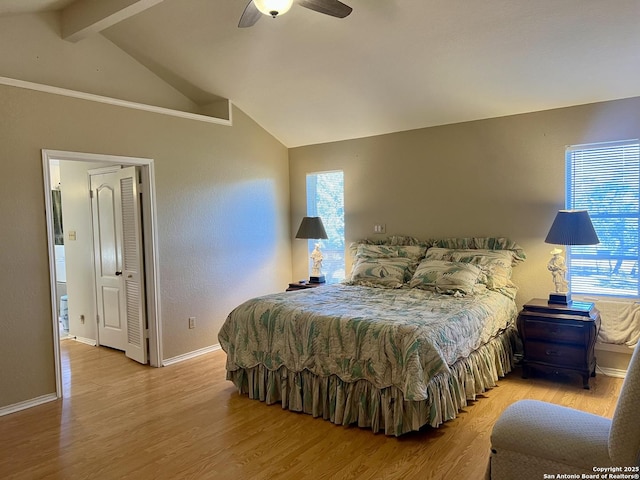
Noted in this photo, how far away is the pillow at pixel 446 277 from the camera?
156 inches

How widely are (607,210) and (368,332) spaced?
8.13 ft

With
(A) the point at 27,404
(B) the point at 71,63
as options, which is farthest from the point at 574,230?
(B) the point at 71,63

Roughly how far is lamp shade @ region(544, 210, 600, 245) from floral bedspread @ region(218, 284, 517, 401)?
713 mm

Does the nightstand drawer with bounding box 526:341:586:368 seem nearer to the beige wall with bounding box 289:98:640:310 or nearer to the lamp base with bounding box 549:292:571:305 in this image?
the lamp base with bounding box 549:292:571:305

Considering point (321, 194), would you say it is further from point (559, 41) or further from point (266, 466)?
point (266, 466)

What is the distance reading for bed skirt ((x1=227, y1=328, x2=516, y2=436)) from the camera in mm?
2867

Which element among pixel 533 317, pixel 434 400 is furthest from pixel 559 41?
pixel 434 400

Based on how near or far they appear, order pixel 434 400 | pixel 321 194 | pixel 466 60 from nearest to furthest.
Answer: pixel 434 400 < pixel 466 60 < pixel 321 194

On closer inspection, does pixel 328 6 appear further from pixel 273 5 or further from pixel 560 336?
pixel 560 336

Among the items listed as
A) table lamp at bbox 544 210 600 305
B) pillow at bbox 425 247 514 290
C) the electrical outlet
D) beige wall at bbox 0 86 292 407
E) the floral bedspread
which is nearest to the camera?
the floral bedspread

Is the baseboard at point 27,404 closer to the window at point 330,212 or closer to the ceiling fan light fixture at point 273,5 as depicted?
the window at point 330,212

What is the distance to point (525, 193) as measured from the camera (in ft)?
13.9

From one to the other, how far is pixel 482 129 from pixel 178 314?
141 inches

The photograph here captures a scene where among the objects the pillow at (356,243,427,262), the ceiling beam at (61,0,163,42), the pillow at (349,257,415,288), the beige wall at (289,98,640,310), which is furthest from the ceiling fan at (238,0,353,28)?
the pillow at (356,243,427,262)
